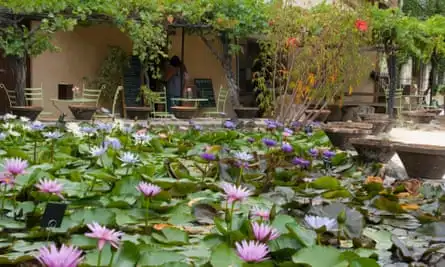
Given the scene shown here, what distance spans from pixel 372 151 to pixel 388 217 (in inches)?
87.9

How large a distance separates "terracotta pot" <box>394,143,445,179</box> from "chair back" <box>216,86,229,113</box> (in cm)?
904

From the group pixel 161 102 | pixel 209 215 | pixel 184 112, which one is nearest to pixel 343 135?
pixel 209 215

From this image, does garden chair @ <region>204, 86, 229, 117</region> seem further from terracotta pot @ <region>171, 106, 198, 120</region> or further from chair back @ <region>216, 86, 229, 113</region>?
terracotta pot @ <region>171, 106, 198, 120</region>

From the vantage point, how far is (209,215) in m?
2.50

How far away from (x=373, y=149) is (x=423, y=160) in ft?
1.26

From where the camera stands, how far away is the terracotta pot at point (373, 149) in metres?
4.86

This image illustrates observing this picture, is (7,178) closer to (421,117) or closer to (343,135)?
(343,135)

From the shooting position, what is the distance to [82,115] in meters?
10.1

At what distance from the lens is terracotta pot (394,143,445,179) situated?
15.8 feet

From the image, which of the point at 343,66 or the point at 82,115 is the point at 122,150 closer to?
the point at 343,66

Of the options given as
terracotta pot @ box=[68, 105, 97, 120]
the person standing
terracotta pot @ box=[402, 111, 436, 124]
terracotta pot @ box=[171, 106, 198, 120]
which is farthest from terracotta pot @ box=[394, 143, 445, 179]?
terracotta pot @ box=[402, 111, 436, 124]

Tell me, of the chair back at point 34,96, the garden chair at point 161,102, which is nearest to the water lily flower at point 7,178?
the chair back at point 34,96

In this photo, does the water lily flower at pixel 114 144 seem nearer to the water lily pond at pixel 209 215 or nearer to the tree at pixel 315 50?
the water lily pond at pixel 209 215

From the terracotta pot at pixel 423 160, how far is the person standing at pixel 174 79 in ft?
30.2
